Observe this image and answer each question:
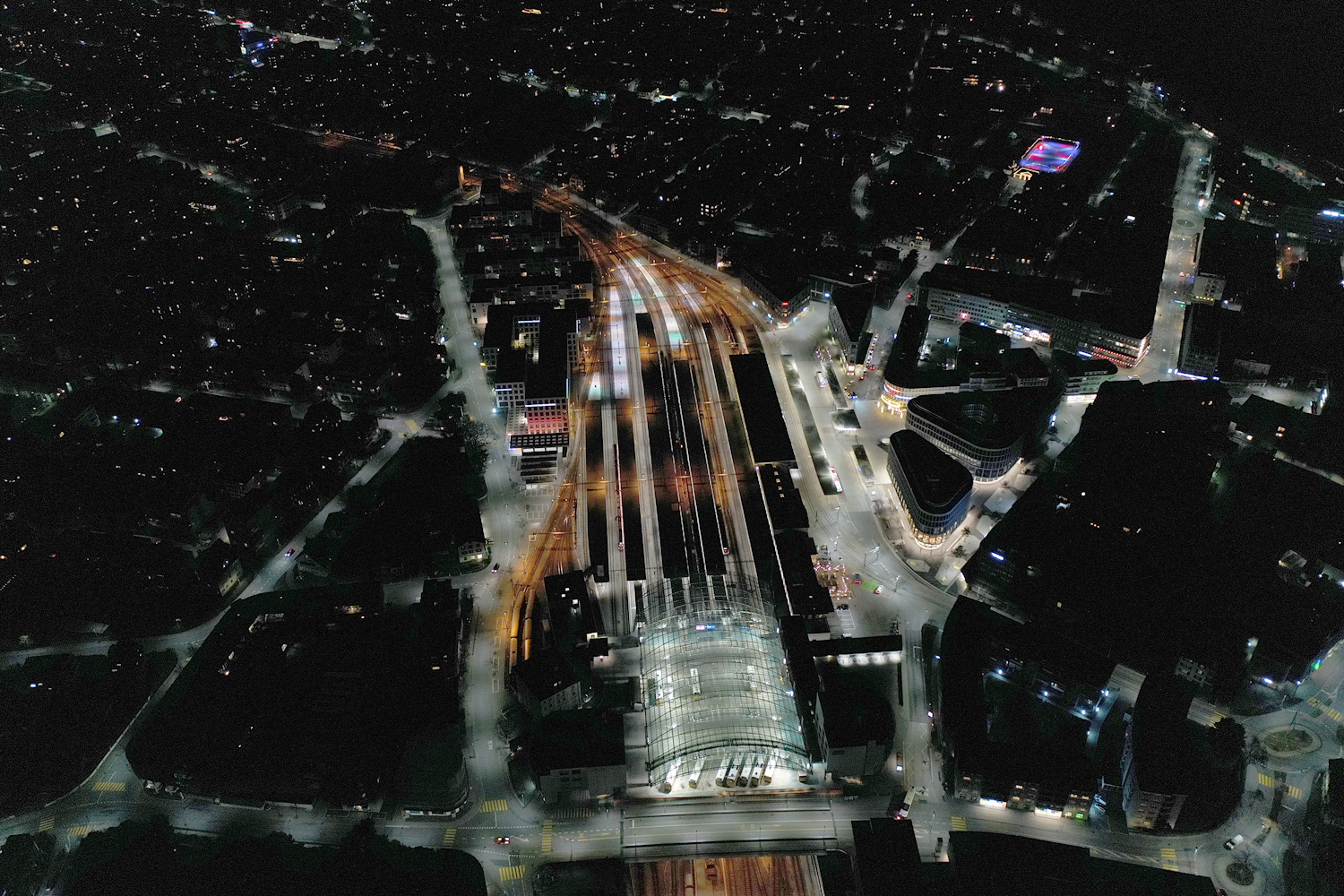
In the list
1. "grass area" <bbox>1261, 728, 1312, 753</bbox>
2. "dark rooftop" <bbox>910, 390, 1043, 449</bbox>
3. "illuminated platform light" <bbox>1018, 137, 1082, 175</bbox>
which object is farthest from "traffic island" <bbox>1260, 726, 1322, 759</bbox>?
"illuminated platform light" <bbox>1018, 137, 1082, 175</bbox>

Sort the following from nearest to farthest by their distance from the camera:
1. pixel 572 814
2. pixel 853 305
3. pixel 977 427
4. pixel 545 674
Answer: pixel 572 814, pixel 545 674, pixel 977 427, pixel 853 305

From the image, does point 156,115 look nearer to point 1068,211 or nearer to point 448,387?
point 448,387

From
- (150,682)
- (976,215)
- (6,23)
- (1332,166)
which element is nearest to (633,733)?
(150,682)

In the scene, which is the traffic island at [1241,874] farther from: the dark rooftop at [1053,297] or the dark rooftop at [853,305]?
the dark rooftop at [853,305]

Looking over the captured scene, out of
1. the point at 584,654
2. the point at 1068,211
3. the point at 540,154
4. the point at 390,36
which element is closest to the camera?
the point at 584,654

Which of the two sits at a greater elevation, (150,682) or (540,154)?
(540,154)

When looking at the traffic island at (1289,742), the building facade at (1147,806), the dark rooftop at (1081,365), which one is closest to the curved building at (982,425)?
the dark rooftop at (1081,365)

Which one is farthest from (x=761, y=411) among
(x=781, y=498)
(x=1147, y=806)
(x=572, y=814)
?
(x=1147, y=806)

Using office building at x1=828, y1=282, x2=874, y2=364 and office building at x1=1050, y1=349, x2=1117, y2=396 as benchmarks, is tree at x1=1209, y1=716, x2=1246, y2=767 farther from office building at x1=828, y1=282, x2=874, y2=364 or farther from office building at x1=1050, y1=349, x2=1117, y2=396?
office building at x1=828, y1=282, x2=874, y2=364

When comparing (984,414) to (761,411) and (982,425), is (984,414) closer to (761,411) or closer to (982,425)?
(982,425)
